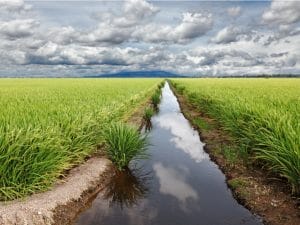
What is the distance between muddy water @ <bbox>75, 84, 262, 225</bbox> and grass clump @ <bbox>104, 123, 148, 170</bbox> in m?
0.38

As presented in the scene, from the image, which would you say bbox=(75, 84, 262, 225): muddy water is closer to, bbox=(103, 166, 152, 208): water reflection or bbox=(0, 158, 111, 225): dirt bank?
bbox=(103, 166, 152, 208): water reflection

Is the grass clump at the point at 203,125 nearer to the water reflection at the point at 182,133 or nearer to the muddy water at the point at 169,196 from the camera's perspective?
the water reflection at the point at 182,133

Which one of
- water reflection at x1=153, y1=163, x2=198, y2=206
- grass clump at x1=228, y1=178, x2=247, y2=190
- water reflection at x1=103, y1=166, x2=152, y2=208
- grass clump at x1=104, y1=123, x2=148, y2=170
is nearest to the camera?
water reflection at x1=103, y1=166, x2=152, y2=208

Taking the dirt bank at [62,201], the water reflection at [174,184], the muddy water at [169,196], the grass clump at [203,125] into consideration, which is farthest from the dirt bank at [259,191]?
the grass clump at [203,125]

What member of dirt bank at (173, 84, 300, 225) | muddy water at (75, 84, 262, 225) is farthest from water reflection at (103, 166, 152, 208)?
dirt bank at (173, 84, 300, 225)

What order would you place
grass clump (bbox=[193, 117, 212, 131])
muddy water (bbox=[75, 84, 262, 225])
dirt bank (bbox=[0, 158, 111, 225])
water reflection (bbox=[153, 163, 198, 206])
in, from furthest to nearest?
grass clump (bbox=[193, 117, 212, 131]), water reflection (bbox=[153, 163, 198, 206]), muddy water (bbox=[75, 84, 262, 225]), dirt bank (bbox=[0, 158, 111, 225])

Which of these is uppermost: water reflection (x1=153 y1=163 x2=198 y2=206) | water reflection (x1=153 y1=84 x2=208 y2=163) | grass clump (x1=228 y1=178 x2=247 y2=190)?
grass clump (x1=228 y1=178 x2=247 y2=190)

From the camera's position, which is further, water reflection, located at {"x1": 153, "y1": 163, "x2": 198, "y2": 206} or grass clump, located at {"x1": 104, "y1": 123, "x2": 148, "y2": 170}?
grass clump, located at {"x1": 104, "y1": 123, "x2": 148, "y2": 170}

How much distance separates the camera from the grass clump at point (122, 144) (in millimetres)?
10227

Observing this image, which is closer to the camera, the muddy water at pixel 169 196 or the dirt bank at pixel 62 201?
the dirt bank at pixel 62 201

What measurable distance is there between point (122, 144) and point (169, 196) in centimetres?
220

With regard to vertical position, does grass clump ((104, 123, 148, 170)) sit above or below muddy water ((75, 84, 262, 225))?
above

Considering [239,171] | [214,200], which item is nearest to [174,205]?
[214,200]

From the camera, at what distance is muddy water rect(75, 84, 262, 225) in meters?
7.24
